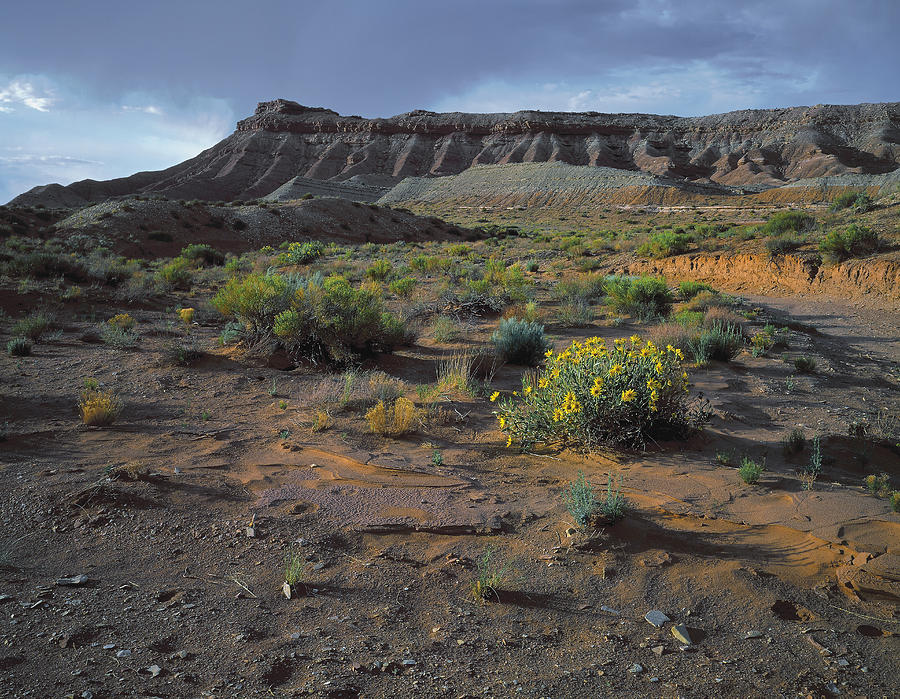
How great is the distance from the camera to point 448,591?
9.96ft

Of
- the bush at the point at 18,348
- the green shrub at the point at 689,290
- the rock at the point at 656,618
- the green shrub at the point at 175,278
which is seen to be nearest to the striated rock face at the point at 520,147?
the green shrub at the point at 175,278

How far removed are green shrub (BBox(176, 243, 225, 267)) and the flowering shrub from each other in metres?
21.4

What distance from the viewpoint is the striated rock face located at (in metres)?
81.4

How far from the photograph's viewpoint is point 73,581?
3.00 metres

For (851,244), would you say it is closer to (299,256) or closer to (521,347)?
(521,347)

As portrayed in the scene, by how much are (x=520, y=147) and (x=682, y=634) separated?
341 ft

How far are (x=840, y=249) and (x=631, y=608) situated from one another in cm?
1596

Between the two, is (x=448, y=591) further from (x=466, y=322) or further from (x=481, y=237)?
(x=481, y=237)

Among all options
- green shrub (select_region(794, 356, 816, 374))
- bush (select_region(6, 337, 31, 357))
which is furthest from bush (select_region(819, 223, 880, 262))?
bush (select_region(6, 337, 31, 357))

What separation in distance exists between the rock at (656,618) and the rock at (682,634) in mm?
67

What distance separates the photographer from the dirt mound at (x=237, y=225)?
94.6 ft

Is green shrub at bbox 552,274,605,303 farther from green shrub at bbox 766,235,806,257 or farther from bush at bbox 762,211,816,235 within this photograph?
bush at bbox 762,211,816,235

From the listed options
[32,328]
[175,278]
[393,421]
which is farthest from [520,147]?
[393,421]

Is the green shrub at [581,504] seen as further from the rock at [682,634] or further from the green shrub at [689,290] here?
the green shrub at [689,290]
